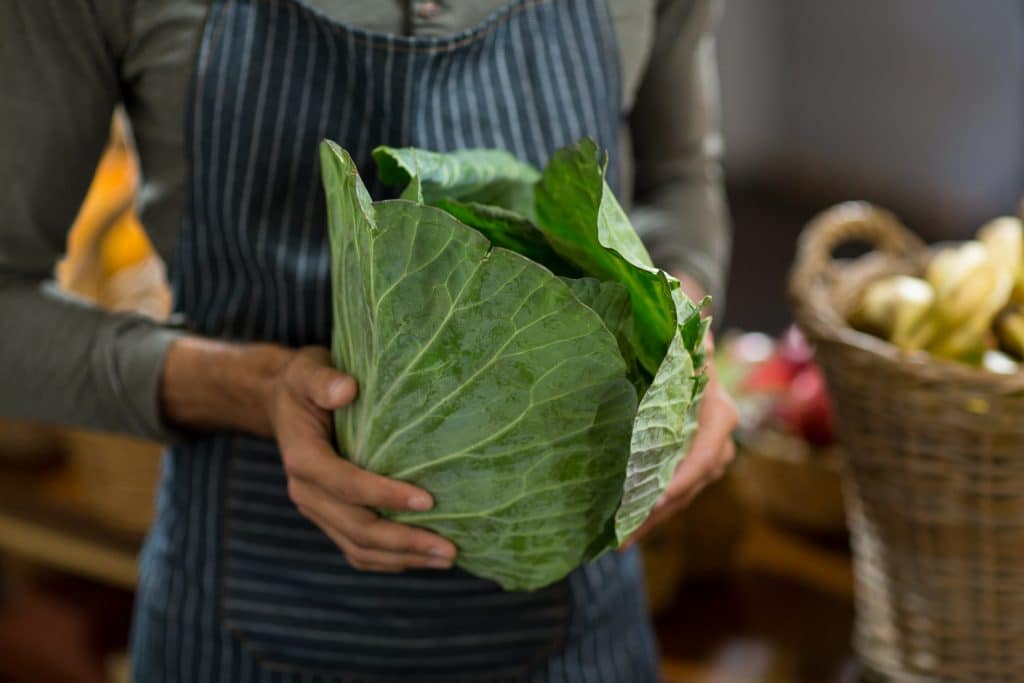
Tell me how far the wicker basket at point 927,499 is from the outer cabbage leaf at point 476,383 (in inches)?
18.0

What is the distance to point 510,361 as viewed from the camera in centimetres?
72

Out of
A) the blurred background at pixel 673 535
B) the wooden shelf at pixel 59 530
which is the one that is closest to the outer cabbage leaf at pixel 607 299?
the blurred background at pixel 673 535

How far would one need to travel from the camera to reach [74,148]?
94 cm

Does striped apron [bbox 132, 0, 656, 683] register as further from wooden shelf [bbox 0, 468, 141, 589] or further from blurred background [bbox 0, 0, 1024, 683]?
wooden shelf [bbox 0, 468, 141, 589]

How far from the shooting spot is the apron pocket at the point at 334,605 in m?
1.01

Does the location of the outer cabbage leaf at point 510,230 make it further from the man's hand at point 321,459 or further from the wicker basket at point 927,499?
the wicker basket at point 927,499

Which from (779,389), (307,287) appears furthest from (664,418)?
(779,389)

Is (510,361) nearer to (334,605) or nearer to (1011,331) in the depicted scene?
(334,605)

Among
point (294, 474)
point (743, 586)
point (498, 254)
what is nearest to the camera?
point (498, 254)

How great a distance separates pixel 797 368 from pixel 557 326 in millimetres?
1047

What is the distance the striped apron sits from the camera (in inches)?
36.7

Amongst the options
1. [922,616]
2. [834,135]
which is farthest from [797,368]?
[834,135]

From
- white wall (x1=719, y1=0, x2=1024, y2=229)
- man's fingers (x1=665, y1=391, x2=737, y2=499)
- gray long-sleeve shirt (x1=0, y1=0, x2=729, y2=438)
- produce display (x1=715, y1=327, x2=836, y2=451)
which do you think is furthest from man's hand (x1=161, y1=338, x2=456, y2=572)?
white wall (x1=719, y1=0, x2=1024, y2=229)

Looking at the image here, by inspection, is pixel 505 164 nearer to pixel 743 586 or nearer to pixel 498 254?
pixel 498 254
